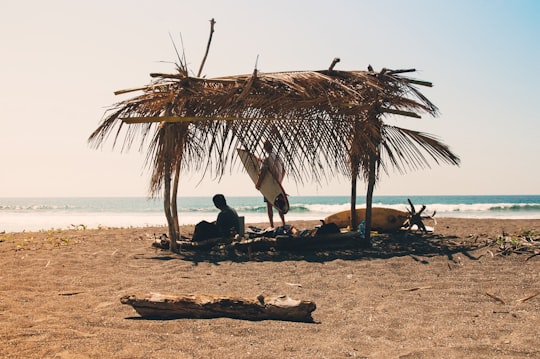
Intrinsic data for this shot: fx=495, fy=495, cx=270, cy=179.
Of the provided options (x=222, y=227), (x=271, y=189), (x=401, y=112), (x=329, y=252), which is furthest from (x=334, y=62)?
(x=222, y=227)

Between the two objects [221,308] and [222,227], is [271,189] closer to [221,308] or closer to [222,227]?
[222,227]

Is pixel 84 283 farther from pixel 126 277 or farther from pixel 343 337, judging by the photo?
pixel 343 337

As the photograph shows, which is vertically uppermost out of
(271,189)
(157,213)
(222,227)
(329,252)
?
(271,189)

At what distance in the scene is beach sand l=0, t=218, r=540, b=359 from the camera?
321 cm

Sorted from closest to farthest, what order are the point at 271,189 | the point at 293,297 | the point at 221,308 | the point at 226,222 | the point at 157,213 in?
the point at 221,308 → the point at 293,297 → the point at 226,222 → the point at 271,189 → the point at 157,213

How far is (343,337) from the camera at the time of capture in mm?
3434

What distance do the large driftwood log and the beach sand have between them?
3.5 inches

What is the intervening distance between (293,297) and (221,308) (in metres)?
1.11

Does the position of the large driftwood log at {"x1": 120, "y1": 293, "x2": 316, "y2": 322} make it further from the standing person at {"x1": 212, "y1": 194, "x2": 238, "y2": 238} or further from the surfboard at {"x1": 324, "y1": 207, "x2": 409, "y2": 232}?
the surfboard at {"x1": 324, "y1": 207, "x2": 409, "y2": 232}

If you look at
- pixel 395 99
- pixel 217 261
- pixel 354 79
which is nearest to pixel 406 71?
pixel 395 99

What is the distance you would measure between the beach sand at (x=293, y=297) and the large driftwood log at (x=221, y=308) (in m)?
0.09

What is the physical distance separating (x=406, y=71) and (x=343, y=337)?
531 centimetres

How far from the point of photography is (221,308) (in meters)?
3.83

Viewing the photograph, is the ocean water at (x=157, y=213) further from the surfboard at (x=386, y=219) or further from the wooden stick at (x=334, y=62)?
the wooden stick at (x=334, y=62)
